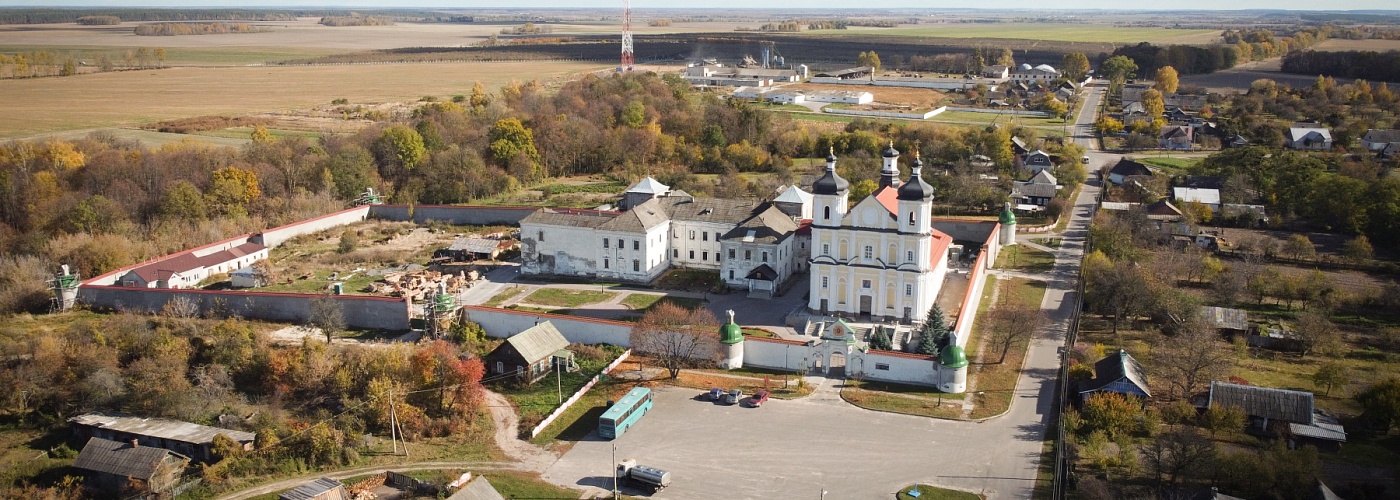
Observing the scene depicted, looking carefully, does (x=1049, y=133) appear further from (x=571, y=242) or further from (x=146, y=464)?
(x=146, y=464)

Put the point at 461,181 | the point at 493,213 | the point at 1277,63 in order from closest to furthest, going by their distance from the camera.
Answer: the point at 493,213
the point at 461,181
the point at 1277,63

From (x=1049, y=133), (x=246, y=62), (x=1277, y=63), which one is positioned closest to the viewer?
(x=1049, y=133)

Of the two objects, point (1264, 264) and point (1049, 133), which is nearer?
point (1264, 264)

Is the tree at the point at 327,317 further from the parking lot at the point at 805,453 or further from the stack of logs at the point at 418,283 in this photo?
the parking lot at the point at 805,453

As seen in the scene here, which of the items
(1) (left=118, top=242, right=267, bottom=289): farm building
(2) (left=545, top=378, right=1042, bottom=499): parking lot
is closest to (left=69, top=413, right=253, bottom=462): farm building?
(2) (left=545, top=378, right=1042, bottom=499): parking lot

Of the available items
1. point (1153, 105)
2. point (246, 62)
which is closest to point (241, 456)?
point (1153, 105)

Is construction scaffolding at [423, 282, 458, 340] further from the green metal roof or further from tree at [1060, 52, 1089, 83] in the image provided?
tree at [1060, 52, 1089, 83]
